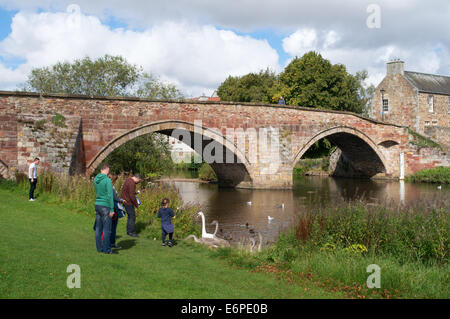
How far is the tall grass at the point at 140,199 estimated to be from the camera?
30.9 feet

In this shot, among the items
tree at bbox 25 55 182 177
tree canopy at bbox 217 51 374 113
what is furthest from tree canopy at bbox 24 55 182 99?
tree canopy at bbox 217 51 374 113

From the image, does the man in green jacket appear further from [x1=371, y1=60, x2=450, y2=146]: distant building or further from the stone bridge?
[x1=371, y1=60, x2=450, y2=146]: distant building

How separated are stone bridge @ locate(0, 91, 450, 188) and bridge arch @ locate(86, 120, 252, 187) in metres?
0.04

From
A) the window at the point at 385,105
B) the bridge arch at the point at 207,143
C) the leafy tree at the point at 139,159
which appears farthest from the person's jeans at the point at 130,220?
the window at the point at 385,105

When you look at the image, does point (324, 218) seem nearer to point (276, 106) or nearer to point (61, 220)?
point (61, 220)

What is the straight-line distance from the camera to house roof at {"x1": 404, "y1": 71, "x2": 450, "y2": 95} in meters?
33.1

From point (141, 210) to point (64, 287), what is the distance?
5.70 m

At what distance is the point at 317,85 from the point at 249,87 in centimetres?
1009

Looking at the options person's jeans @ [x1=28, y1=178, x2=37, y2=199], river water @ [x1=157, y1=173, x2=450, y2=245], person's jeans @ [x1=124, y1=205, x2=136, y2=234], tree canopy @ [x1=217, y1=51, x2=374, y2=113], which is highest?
tree canopy @ [x1=217, y1=51, x2=374, y2=113]

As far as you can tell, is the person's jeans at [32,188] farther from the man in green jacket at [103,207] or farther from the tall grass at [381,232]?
the tall grass at [381,232]

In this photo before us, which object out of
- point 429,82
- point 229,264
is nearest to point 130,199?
point 229,264

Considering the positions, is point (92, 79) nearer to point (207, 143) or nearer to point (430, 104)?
point (207, 143)

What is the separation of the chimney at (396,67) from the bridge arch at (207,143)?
60.2 feet
